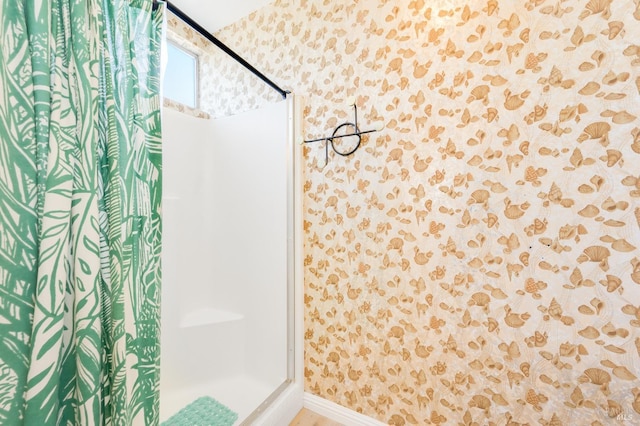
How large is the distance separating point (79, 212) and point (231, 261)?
4.19 feet

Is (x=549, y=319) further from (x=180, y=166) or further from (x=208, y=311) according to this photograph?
(x=180, y=166)

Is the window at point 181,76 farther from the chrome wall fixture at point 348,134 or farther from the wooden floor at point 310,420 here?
the wooden floor at point 310,420

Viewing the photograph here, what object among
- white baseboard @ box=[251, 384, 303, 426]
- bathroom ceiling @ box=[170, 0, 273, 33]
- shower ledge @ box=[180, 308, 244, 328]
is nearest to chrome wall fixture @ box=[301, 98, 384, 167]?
bathroom ceiling @ box=[170, 0, 273, 33]

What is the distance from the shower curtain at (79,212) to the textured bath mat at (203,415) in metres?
0.89

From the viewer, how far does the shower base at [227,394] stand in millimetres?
1536

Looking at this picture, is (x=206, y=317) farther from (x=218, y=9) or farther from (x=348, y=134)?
(x=218, y=9)

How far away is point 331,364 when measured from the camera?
1.52 m

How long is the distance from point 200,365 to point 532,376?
1854mm

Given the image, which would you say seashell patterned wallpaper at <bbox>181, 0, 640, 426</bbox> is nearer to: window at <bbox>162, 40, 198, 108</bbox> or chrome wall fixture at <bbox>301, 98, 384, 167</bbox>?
chrome wall fixture at <bbox>301, 98, 384, 167</bbox>

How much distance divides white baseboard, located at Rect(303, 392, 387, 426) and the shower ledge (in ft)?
2.24

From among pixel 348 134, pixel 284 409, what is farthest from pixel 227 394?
pixel 348 134

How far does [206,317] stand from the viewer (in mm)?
1831

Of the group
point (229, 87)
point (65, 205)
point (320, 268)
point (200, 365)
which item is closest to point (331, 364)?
point (320, 268)

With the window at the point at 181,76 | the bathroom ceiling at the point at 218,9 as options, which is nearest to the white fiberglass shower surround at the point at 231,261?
the window at the point at 181,76
